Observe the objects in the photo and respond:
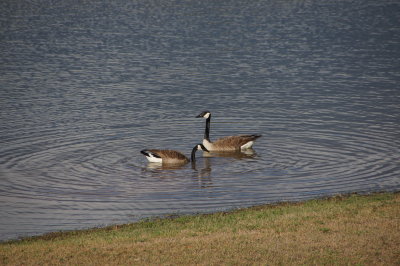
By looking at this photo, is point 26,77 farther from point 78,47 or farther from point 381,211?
point 381,211

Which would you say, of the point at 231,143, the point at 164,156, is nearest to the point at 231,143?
the point at 231,143

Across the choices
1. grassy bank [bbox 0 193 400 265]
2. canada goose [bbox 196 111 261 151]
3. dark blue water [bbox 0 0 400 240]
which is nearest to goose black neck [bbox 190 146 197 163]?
dark blue water [bbox 0 0 400 240]

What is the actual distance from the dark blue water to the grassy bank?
2320 mm

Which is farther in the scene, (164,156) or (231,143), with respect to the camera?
(231,143)

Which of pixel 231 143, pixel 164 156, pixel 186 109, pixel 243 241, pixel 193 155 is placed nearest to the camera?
pixel 243 241

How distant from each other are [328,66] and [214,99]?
9.84 metres

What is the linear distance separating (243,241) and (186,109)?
1815cm

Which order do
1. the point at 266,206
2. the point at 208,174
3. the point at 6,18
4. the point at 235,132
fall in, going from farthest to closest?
1. the point at 6,18
2. the point at 235,132
3. the point at 208,174
4. the point at 266,206

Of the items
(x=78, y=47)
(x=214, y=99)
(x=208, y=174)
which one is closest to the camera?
(x=208, y=174)

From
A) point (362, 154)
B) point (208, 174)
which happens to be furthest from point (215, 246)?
point (362, 154)

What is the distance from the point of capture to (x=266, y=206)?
19688 mm

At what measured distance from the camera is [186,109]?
3297cm

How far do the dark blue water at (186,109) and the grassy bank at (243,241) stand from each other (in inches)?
91.3

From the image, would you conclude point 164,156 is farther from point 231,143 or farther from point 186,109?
point 186,109
